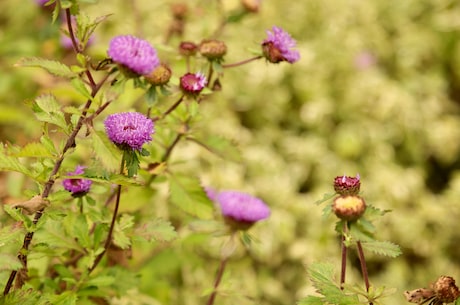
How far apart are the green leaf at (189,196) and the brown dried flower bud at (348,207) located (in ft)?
1.29

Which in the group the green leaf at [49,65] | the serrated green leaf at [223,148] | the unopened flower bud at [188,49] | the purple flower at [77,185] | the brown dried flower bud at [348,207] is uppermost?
the unopened flower bud at [188,49]

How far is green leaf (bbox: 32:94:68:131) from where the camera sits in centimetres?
89

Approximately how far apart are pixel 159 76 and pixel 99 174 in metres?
0.22

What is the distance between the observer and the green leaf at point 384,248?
3.06 ft

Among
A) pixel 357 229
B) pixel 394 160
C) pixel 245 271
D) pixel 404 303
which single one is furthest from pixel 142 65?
pixel 394 160

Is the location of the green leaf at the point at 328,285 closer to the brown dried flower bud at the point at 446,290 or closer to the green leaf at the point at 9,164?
the brown dried flower bud at the point at 446,290

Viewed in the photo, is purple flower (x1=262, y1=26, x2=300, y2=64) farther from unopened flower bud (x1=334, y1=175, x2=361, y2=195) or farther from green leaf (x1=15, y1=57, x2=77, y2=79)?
green leaf (x1=15, y1=57, x2=77, y2=79)

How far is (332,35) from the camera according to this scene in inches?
110

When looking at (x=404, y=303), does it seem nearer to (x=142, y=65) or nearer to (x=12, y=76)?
(x=142, y=65)

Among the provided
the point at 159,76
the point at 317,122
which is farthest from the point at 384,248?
the point at 317,122

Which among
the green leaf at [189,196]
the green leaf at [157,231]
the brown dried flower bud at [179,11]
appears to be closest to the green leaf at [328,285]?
the green leaf at [157,231]

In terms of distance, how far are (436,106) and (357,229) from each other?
1.82m

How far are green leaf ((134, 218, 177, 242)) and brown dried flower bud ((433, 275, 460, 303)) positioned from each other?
17.6 inches

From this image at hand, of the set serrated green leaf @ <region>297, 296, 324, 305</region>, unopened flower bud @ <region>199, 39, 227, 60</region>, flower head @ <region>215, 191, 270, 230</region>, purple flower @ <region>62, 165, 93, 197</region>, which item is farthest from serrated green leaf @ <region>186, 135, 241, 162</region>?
serrated green leaf @ <region>297, 296, 324, 305</region>
